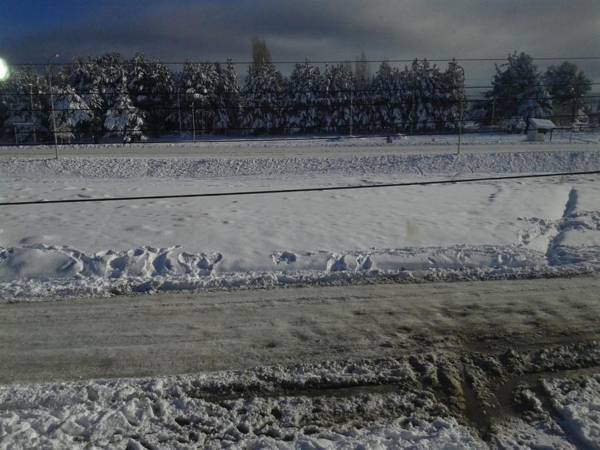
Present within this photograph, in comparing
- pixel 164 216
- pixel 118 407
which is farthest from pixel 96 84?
pixel 118 407

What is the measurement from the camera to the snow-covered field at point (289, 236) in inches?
298

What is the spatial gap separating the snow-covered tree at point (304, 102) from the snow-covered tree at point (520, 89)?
50.7ft

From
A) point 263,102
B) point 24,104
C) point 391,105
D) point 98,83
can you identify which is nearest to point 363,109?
point 391,105

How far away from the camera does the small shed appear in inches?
1258

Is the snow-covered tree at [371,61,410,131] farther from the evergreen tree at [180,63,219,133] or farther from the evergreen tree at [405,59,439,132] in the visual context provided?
the evergreen tree at [180,63,219,133]

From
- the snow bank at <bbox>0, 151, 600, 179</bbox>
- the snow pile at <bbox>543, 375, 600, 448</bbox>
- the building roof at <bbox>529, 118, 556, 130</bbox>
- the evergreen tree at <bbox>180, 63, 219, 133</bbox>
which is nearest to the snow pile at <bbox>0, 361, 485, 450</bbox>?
the snow pile at <bbox>543, 375, 600, 448</bbox>

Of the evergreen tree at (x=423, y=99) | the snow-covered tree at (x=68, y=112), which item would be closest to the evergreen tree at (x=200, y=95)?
the snow-covered tree at (x=68, y=112)

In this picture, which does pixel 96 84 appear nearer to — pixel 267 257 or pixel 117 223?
pixel 117 223

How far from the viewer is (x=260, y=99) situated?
4800 centimetres

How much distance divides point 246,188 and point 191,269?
8.15m

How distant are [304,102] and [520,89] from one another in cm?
1914

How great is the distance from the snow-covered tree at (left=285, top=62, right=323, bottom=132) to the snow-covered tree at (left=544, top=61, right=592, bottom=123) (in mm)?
20139

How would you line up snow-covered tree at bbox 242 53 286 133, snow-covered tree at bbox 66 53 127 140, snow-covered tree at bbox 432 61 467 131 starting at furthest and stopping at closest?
1. snow-covered tree at bbox 242 53 286 133
2. snow-covered tree at bbox 432 61 467 131
3. snow-covered tree at bbox 66 53 127 140

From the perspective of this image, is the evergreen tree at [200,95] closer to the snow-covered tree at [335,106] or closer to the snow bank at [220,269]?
the snow-covered tree at [335,106]
